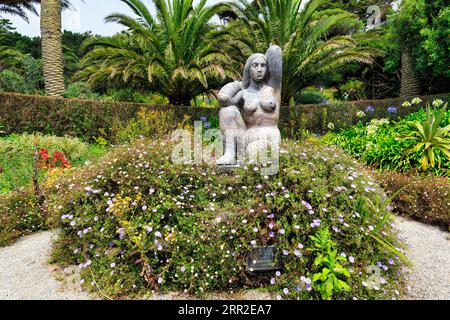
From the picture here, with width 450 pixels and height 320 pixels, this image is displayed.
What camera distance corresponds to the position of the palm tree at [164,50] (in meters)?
8.04

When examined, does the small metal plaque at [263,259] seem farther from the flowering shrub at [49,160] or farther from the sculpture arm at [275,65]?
the flowering shrub at [49,160]

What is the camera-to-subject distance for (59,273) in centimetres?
253

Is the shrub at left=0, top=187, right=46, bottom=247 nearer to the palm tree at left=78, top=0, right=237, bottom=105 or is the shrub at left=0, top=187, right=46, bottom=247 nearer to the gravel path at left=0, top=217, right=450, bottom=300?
the gravel path at left=0, top=217, right=450, bottom=300

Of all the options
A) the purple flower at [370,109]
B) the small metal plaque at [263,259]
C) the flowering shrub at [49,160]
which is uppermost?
the purple flower at [370,109]

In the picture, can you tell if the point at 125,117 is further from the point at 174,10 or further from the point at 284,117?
the point at 284,117

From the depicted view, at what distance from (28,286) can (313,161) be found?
3.07 meters

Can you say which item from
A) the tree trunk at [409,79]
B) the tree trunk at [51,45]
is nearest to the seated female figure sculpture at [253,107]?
the tree trunk at [51,45]

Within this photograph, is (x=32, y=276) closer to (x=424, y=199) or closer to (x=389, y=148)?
(x=424, y=199)

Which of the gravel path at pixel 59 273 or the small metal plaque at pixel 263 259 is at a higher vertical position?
the small metal plaque at pixel 263 259

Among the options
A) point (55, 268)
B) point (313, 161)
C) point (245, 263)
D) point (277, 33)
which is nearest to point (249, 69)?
point (313, 161)

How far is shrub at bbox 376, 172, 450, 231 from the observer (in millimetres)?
3729

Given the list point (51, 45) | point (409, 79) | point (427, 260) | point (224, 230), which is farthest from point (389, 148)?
point (51, 45)

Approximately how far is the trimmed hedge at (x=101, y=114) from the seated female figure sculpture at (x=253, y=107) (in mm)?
3840

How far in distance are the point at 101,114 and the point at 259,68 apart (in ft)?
17.8
